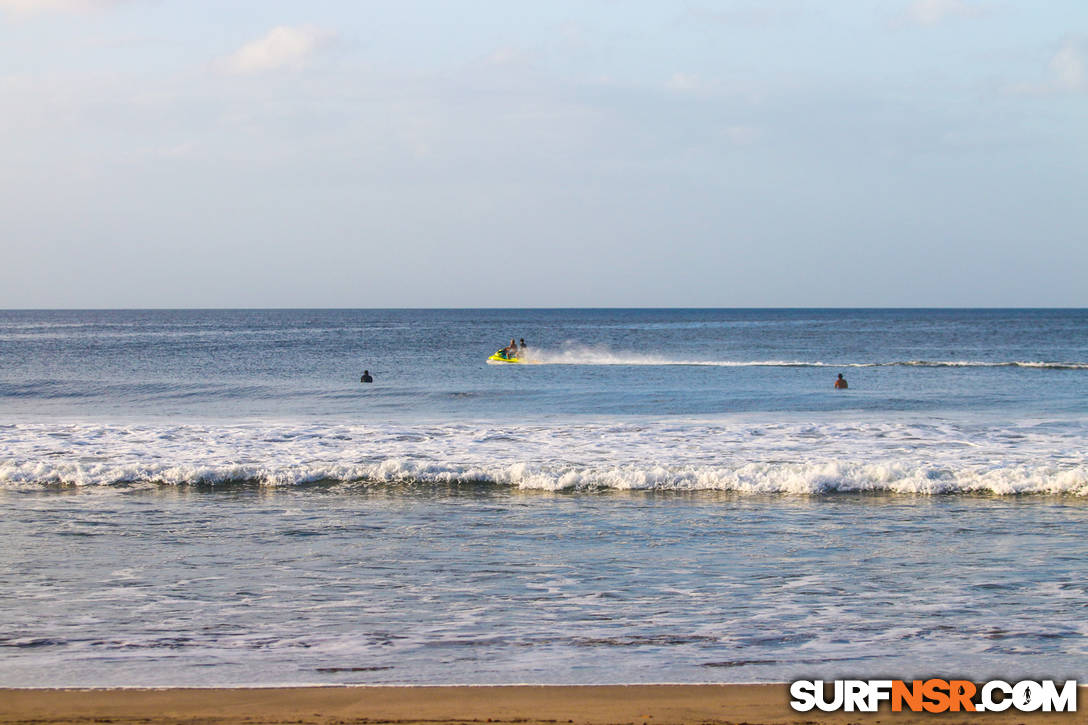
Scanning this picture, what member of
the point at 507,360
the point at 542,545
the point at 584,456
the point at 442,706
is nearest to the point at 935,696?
the point at 442,706

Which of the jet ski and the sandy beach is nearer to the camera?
the sandy beach

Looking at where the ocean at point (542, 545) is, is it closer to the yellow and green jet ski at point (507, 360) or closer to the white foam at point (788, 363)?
the yellow and green jet ski at point (507, 360)

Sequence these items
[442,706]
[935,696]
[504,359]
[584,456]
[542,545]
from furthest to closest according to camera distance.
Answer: [504,359], [584,456], [542,545], [935,696], [442,706]

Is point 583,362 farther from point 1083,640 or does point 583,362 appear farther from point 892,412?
point 1083,640

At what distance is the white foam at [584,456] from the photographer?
1678 cm

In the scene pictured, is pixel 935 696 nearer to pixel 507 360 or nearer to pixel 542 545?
pixel 542 545

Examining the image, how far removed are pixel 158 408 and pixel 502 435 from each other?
581 inches

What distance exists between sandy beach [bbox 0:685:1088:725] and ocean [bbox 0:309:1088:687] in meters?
0.31

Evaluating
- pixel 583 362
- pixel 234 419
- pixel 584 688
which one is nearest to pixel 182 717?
pixel 584 688

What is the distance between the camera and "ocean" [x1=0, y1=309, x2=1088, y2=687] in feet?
25.8

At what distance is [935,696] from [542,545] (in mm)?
5899

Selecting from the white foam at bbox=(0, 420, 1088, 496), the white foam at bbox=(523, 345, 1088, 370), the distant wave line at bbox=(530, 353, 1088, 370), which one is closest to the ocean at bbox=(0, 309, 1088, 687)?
the white foam at bbox=(0, 420, 1088, 496)

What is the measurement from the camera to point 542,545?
12047 mm

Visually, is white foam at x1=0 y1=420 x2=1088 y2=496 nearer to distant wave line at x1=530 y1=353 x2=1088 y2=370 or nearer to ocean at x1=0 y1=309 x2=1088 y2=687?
ocean at x1=0 y1=309 x2=1088 y2=687
